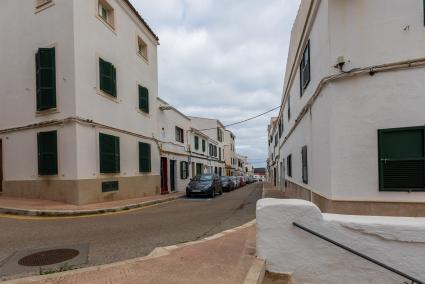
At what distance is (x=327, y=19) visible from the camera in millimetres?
7105

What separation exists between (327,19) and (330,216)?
4.79 meters

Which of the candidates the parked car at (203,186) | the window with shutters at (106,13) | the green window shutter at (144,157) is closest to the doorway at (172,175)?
the parked car at (203,186)

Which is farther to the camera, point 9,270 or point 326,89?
point 326,89

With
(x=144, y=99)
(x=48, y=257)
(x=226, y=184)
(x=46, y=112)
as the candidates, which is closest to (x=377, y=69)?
(x=48, y=257)

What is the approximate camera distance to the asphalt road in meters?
5.73

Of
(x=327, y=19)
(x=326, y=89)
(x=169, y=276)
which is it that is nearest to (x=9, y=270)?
(x=169, y=276)

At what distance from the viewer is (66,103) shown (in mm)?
11398

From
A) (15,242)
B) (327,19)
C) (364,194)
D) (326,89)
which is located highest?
(327,19)

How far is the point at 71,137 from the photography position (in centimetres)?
1118

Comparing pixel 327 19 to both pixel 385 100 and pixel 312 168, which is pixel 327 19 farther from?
pixel 312 168

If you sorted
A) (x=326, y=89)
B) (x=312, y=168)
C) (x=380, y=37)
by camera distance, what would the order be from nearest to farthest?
(x=380, y=37), (x=326, y=89), (x=312, y=168)

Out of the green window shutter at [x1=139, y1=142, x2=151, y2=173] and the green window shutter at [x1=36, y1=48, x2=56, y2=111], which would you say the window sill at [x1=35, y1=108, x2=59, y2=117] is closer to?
the green window shutter at [x1=36, y1=48, x2=56, y2=111]

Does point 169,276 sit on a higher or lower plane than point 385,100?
lower

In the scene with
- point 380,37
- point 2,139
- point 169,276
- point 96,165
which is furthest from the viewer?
point 2,139
